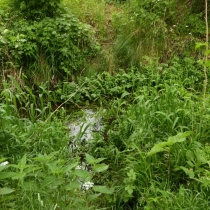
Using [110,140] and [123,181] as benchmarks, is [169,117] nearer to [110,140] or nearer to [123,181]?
[110,140]

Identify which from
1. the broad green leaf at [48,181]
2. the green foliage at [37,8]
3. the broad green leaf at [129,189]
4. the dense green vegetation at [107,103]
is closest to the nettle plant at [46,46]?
the dense green vegetation at [107,103]

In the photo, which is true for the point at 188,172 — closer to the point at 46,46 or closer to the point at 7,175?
the point at 7,175

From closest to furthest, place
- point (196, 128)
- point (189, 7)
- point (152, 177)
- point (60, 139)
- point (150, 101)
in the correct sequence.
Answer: point (152, 177) → point (196, 128) → point (60, 139) → point (150, 101) → point (189, 7)

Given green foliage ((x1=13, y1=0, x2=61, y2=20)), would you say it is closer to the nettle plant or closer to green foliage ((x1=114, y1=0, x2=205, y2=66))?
the nettle plant

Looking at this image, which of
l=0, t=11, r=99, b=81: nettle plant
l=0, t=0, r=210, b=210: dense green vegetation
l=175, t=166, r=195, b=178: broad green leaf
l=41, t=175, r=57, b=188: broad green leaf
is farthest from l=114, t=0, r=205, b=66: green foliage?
l=41, t=175, r=57, b=188: broad green leaf

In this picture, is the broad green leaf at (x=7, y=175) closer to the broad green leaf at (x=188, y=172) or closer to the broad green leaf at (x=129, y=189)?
the broad green leaf at (x=129, y=189)

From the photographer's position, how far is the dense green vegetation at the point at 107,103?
7.87ft

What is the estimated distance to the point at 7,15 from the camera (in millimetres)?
4676

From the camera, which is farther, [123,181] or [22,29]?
[22,29]

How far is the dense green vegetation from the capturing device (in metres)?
2.40

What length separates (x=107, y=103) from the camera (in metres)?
4.30

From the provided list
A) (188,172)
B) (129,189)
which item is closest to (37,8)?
(129,189)

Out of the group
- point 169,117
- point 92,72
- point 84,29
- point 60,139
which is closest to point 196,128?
point 169,117

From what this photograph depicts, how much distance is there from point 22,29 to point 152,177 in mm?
2901
